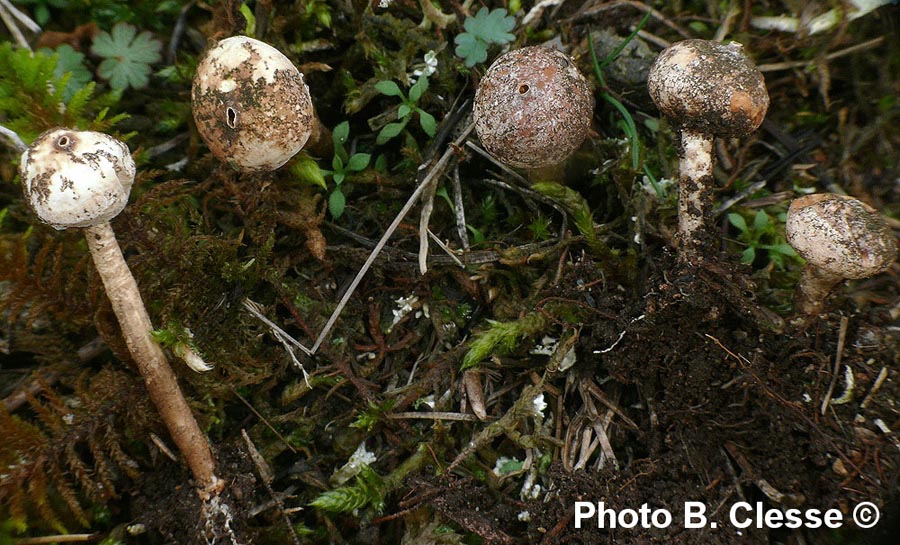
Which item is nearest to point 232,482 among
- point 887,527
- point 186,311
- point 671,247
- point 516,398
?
point 186,311

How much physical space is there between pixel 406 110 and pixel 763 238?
1630 mm

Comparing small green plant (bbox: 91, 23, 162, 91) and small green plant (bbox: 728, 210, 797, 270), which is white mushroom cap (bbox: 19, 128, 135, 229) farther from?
small green plant (bbox: 728, 210, 797, 270)

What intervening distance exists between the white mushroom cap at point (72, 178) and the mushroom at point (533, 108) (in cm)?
124

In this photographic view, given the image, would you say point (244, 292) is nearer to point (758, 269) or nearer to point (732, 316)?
point (732, 316)

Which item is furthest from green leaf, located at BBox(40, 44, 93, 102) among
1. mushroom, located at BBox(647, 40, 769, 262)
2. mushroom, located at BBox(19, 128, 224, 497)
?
mushroom, located at BBox(647, 40, 769, 262)

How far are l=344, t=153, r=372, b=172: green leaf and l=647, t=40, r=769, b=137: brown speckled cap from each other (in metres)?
1.21

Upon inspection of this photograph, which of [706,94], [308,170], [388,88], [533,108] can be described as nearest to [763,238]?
[706,94]

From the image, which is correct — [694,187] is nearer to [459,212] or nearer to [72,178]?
[459,212]

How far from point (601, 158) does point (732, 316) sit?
2.80ft

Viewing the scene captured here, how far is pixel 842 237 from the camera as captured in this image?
2.04 metres

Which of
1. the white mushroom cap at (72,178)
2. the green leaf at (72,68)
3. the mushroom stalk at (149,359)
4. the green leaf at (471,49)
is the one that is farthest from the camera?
the green leaf at (72,68)

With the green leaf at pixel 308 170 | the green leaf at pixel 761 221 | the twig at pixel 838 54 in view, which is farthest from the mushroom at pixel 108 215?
the twig at pixel 838 54

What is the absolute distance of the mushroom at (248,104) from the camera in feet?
6.63

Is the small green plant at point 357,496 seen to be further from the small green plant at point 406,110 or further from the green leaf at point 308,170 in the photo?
the small green plant at point 406,110
